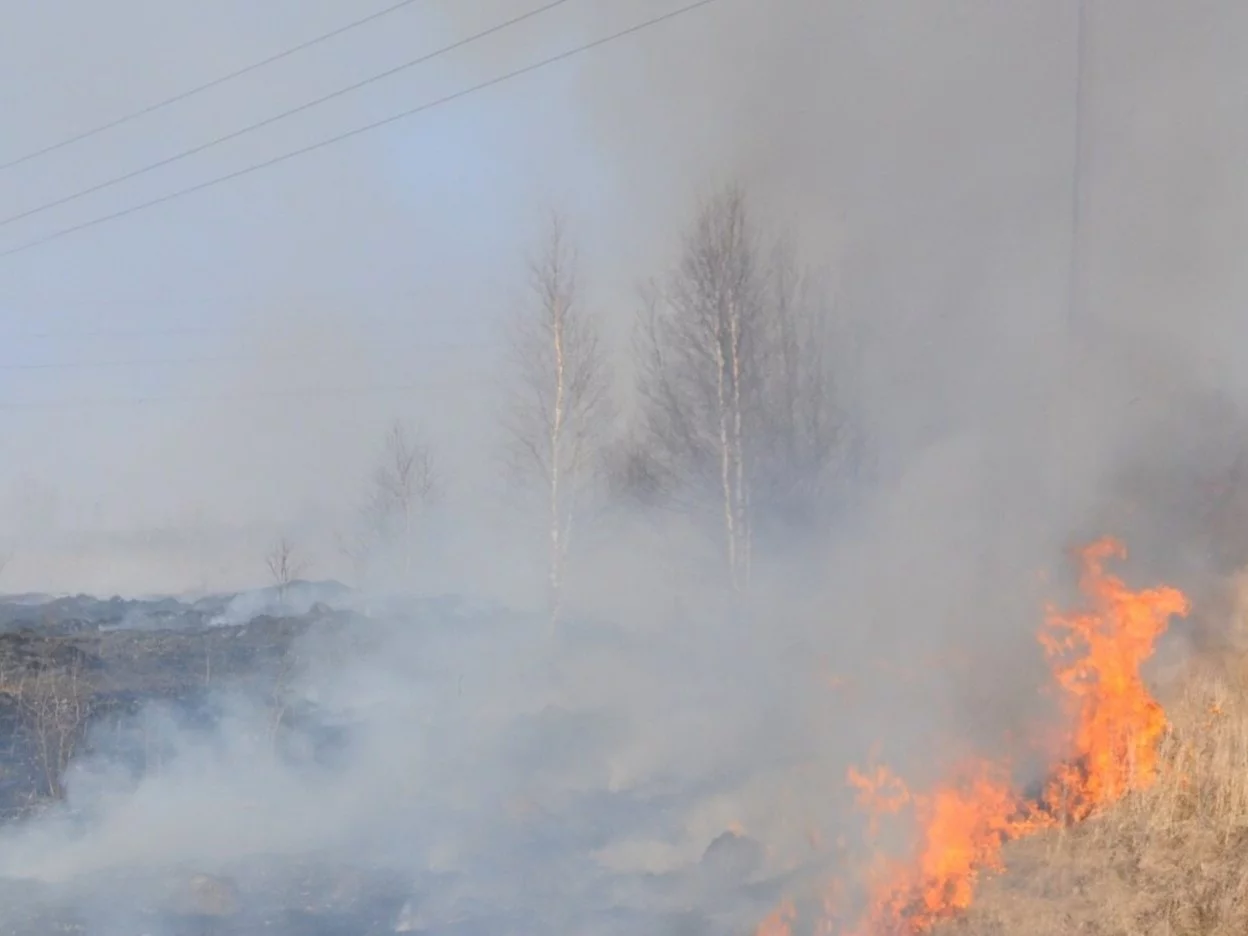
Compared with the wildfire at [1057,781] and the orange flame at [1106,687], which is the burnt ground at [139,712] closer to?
the wildfire at [1057,781]

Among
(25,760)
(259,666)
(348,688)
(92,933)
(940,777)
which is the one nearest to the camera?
(92,933)

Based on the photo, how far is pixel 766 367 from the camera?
12320 millimetres

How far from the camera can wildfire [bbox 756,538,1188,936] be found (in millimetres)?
6078

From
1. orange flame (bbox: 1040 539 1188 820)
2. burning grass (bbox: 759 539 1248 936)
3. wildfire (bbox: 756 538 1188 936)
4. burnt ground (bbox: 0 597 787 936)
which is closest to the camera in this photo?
burning grass (bbox: 759 539 1248 936)

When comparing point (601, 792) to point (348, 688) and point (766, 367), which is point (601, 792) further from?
point (766, 367)

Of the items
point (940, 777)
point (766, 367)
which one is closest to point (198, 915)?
point (940, 777)

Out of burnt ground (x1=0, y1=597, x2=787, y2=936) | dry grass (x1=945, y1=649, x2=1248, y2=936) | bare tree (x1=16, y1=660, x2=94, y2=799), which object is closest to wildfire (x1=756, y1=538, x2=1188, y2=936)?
dry grass (x1=945, y1=649, x2=1248, y2=936)

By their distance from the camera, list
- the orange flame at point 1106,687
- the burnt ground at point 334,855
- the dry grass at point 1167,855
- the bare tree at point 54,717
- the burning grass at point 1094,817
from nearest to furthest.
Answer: the dry grass at point 1167,855 < the burning grass at point 1094,817 < the burnt ground at point 334,855 < the orange flame at point 1106,687 < the bare tree at point 54,717

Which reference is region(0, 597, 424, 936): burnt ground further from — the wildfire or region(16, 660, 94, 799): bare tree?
the wildfire

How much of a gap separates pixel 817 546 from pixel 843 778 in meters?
4.41

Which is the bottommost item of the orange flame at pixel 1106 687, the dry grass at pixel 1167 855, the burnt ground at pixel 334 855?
the burnt ground at pixel 334 855

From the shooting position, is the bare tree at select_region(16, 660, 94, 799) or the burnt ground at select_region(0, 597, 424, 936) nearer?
the burnt ground at select_region(0, 597, 424, 936)

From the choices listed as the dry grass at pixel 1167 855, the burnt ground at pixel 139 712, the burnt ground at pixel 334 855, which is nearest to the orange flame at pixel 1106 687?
the dry grass at pixel 1167 855

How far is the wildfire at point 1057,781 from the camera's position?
6.08 metres
